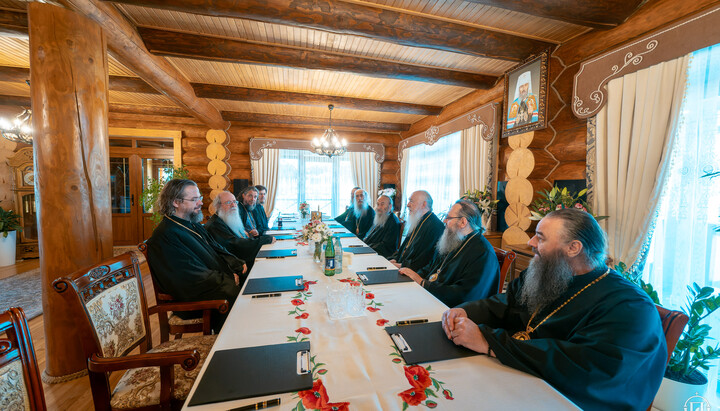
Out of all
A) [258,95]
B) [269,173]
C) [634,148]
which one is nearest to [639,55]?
[634,148]

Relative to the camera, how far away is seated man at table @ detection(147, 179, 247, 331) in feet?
6.52

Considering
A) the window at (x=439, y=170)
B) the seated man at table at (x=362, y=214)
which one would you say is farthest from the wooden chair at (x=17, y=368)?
the window at (x=439, y=170)

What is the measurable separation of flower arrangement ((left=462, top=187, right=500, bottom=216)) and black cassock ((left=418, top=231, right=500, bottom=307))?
2278 mm

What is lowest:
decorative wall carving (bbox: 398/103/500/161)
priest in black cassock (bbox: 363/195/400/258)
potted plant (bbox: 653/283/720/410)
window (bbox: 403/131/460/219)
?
potted plant (bbox: 653/283/720/410)

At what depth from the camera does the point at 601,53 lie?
267 cm

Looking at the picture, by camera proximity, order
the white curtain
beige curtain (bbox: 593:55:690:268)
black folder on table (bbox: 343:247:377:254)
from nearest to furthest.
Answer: beige curtain (bbox: 593:55:690:268) → black folder on table (bbox: 343:247:377:254) → the white curtain

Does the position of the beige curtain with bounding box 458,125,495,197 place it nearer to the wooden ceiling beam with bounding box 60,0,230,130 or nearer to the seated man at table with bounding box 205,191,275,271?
the seated man at table with bounding box 205,191,275,271

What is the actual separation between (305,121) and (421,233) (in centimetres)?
→ 476

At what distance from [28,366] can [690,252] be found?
3775 mm

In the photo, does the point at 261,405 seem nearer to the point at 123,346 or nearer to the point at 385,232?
the point at 123,346

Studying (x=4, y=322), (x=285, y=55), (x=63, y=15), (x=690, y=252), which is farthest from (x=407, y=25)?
(x=4, y=322)

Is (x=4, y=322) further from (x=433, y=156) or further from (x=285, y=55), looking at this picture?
(x=433, y=156)

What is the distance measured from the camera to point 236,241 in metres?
3.38

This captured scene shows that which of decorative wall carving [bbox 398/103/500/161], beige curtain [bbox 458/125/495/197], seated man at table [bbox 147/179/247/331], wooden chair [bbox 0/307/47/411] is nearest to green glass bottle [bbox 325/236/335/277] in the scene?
seated man at table [bbox 147/179/247/331]
